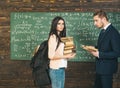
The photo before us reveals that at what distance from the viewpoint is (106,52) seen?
4.80m

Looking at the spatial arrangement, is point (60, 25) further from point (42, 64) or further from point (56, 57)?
point (42, 64)

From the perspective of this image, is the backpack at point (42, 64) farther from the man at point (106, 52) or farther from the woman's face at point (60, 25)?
the man at point (106, 52)

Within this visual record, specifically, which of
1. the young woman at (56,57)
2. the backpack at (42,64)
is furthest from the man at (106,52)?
the backpack at (42,64)

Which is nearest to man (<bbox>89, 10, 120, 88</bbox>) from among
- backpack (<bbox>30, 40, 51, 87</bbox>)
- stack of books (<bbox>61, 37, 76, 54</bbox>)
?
stack of books (<bbox>61, 37, 76, 54</bbox>)

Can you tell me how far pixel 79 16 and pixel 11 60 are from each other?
1.49 m

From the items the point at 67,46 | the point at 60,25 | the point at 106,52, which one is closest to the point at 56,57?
the point at 67,46

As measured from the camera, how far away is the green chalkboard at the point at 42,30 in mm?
6383

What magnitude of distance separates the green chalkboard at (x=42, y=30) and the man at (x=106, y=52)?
1478 mm

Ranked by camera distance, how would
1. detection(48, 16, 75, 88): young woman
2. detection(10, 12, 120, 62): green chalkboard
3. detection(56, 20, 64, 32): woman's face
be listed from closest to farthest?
detection(48, 16, 75, 88): young woman < detection(56, 20, 64, 32): woman's face < detection(10, 12, 120, 62): green chalkboard

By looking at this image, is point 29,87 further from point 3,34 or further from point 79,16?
point 79,16

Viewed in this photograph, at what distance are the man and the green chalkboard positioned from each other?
148cm

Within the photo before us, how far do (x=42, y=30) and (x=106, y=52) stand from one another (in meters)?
1.94

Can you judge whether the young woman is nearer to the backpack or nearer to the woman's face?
the woman's face

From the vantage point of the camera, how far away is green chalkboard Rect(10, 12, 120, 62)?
251 inches
